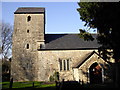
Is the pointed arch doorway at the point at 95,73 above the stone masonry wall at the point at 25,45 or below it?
below

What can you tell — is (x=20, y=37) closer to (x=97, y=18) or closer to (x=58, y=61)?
(x=58, y=61)

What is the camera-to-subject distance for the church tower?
31453 millimetres

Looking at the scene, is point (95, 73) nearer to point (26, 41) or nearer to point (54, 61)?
point (54, 61)

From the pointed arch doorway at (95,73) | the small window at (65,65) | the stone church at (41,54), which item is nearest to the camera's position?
the pointed arch doorway at (95,73)

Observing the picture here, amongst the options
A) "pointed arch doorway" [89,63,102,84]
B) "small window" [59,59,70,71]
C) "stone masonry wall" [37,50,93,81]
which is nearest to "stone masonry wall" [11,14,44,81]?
"stone masonry wall" [37,50,93,81]

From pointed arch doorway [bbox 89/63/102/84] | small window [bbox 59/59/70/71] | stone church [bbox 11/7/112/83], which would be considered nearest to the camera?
pointed arch doorway [bbox 89/63/102/84]

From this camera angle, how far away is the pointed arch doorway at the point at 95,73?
29.2 m

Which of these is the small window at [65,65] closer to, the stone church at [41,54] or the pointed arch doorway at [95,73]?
the stone church at [41,54]

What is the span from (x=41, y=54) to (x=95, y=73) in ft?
34.0

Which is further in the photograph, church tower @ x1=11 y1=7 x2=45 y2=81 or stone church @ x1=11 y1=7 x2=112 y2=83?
church tower @ x1=11 y1=7 x2=45 y2=81

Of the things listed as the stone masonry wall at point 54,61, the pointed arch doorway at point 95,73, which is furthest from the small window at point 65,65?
the pointed arch doorway at point 95,73

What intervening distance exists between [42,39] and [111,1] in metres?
19.4

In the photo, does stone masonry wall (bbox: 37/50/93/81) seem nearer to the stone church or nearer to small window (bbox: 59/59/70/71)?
the stone church

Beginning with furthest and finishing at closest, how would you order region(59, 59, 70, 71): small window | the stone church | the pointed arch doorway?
region(59, 59, 70, 71): small window
the stone church
the pointed arch doorway
